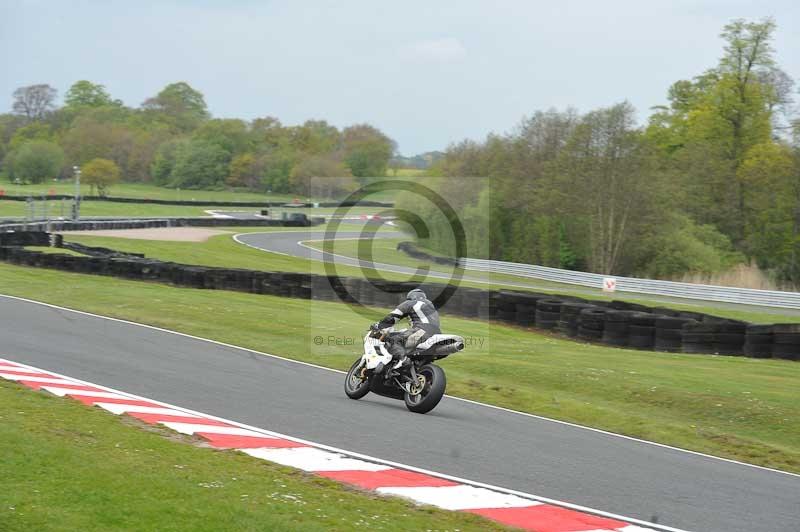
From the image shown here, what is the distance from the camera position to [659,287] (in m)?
40.6

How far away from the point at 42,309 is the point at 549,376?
38.3 ft

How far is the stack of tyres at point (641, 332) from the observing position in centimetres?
1903

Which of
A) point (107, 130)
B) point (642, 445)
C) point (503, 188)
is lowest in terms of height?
point (642, 445)

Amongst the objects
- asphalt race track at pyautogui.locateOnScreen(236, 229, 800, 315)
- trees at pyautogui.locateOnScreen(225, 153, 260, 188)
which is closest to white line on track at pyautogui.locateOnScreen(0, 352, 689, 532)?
asphalt race track at pyautogui.locateOnScreen(236, 229, 800, 315)

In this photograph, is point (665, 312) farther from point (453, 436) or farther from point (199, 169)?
point (199, 169)

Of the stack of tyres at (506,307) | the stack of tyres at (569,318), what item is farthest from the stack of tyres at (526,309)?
the stack of tyres at (569,318)

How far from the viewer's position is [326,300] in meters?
25.2

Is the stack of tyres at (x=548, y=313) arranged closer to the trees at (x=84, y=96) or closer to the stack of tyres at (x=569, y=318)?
the stack of tyres at (x=569, y=318)

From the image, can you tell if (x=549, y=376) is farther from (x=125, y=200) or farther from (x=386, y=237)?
(x=125, y=200)

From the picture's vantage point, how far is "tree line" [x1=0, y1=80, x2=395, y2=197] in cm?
10625

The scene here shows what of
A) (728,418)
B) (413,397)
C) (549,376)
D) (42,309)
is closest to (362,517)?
(413,397)

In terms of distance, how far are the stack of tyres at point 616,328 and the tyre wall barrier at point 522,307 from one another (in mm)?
21

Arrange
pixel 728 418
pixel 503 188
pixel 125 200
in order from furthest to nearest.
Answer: pixel 125 200 < pixel 503 188 < pixel 728 418

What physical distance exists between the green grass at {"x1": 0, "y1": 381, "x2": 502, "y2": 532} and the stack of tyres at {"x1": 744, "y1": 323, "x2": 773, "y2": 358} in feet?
42.6
